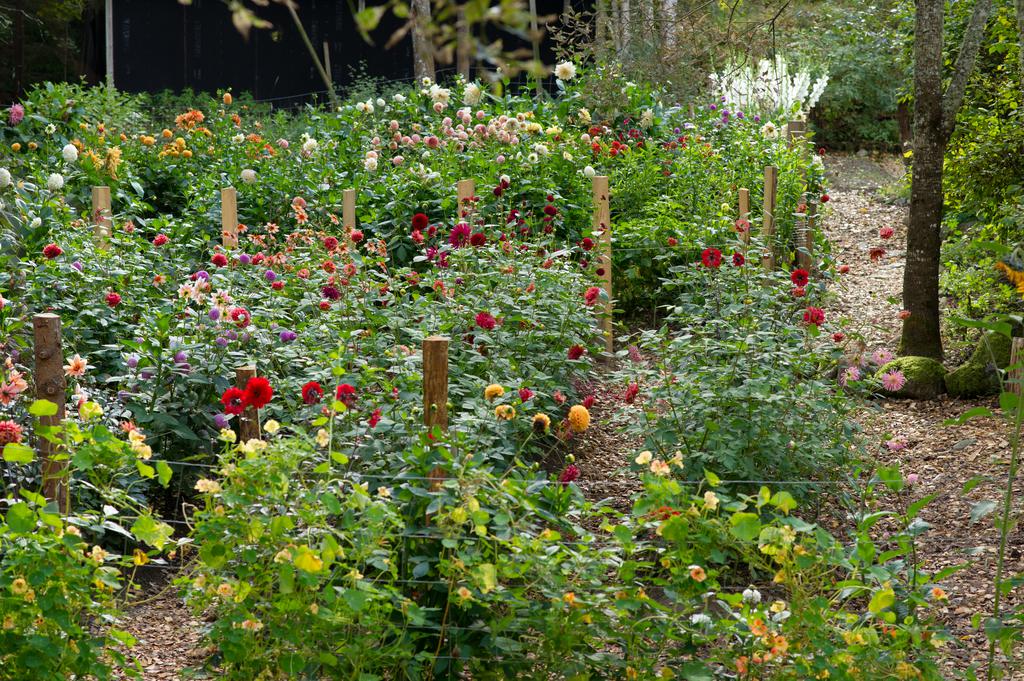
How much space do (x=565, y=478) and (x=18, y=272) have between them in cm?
297

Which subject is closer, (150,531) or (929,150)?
(150,531)

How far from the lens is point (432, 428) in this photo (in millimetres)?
3031

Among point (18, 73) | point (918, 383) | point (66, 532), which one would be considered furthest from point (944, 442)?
point (18, 73)

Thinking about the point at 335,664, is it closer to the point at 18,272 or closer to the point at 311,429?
the point at 311,429

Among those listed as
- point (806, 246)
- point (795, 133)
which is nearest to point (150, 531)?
point (806, 246)

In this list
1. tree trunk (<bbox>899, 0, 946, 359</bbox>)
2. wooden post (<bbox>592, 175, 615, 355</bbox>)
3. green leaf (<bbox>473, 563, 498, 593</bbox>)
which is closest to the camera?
green leaf (<bbox>473, 563, 498, 593</bbox>)

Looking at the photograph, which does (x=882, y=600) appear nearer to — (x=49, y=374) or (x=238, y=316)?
(x=49, y=374)

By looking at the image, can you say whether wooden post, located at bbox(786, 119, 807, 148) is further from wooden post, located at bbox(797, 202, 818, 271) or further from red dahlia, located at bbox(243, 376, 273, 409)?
red dahlia, located at bbox(243, 376, 273, 409)

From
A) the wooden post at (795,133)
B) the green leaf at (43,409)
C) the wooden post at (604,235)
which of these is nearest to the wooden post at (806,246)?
the wooden post at (795,133)

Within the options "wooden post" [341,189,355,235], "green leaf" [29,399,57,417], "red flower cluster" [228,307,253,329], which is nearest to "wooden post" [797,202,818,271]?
"wooden post" [341,189,355,235]

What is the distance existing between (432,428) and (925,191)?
4714mm

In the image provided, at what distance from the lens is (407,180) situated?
7.45 meters

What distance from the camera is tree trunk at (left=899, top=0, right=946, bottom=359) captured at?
648cm

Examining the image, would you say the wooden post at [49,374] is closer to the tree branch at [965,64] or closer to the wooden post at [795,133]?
the tree branch at [965,64]
